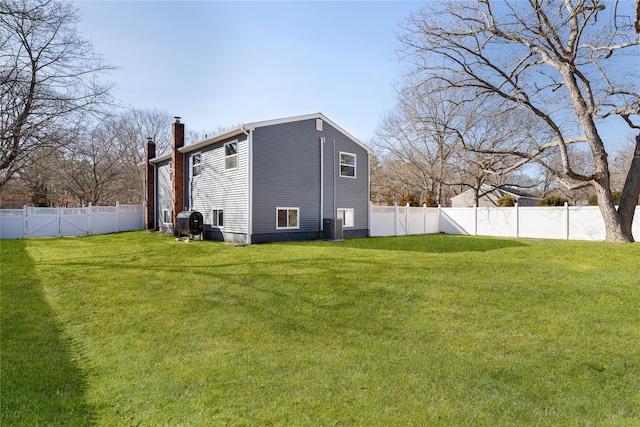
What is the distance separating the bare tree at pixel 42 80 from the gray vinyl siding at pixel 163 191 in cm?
920

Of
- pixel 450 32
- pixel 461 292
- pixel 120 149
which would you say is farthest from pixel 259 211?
pixel 120 149

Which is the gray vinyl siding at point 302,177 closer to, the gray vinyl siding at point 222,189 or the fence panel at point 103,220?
the gray vinyl siding at point 222,189

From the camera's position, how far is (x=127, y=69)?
10914mm

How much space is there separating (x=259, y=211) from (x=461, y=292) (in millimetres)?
8578

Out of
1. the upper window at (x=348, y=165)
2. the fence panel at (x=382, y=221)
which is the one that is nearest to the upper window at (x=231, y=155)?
the upper window at (x=348, y=165)

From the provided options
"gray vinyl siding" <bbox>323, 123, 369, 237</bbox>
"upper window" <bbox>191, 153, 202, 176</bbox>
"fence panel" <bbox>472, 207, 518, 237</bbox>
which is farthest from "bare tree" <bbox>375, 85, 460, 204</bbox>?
"upper window" <bbox>191, 153, 202, 176</bbox>

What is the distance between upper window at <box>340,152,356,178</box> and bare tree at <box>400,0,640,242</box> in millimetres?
4615

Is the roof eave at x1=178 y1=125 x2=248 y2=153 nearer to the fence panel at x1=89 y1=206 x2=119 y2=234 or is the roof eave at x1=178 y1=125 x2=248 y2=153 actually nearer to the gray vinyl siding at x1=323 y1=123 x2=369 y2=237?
the gray vinyl siding at x1=323 y1=123 x2=369 y2=237

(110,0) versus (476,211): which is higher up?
(110,0)

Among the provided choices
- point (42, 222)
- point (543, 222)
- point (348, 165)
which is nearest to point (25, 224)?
point (42, 222)

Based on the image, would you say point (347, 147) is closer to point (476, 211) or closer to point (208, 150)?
point (208, 150)

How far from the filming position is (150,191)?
68.7ft

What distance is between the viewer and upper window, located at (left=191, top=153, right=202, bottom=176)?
53.3ft

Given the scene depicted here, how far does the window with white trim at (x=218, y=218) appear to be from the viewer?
1467cm
